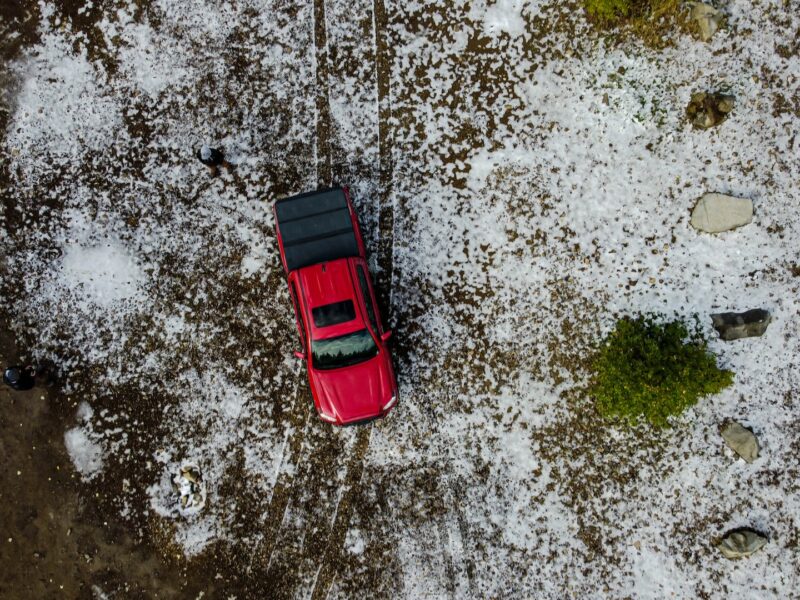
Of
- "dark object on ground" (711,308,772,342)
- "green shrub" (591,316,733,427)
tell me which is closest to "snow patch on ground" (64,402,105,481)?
"green shrub" (591,316,733,427)

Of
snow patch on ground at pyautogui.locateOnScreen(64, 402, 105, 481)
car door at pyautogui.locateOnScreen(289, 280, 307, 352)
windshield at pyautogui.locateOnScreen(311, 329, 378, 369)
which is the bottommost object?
snow patch on ground at pyautogui.locateOnScreen(64, 402, 105, 481)

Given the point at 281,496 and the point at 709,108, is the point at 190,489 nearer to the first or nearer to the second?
the point at 281,496

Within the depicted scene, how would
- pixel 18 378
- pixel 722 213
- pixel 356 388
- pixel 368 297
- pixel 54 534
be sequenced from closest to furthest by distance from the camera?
pixel 356 388 → pixel 368 297 → pixel 18 378 → pixel 722 213 → pixel 54 534

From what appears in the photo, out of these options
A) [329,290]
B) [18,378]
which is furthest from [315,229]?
[18,378]

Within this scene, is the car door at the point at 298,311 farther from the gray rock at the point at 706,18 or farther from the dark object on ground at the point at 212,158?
the gray rock at the point at 706,18

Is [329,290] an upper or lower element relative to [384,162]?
lower

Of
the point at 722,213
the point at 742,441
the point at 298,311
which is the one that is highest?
the point at 722,213

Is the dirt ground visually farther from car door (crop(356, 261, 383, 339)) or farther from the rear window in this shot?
car door (crop(356, 261, 383, 339))
